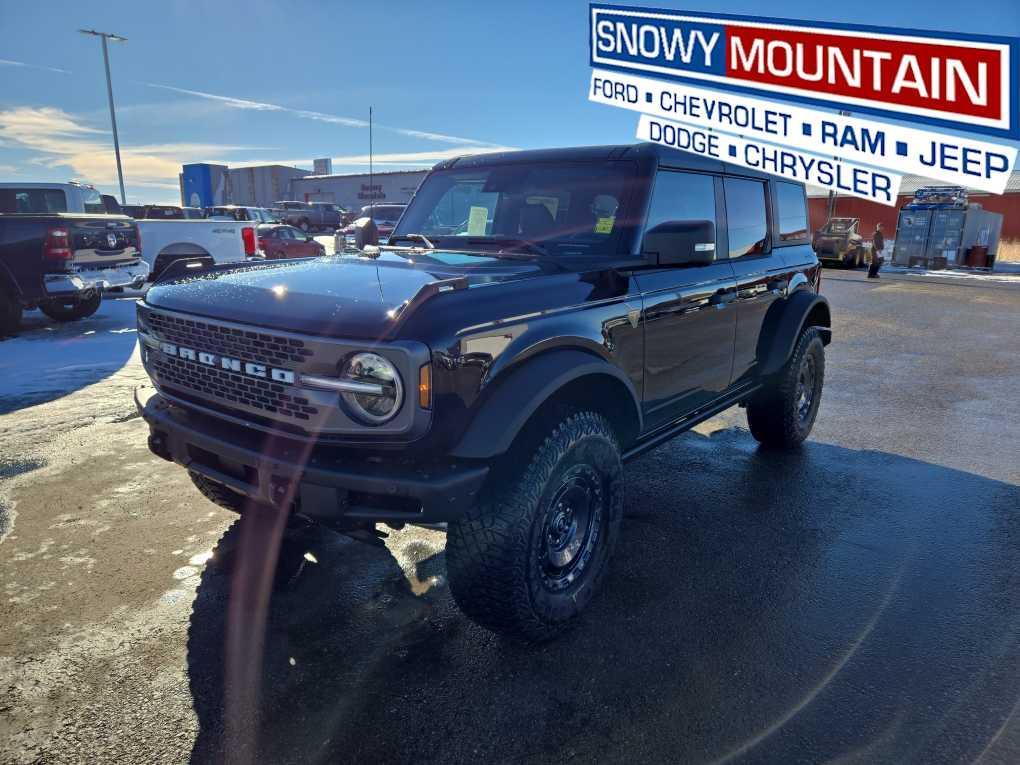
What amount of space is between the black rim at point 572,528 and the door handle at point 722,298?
1402 millimetres

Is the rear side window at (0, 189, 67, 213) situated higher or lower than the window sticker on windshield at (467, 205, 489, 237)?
higher

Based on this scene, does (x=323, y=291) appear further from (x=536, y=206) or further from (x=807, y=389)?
(x=807, y=389)

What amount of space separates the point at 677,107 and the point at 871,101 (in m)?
2.19

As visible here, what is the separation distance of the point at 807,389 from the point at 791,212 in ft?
4.41

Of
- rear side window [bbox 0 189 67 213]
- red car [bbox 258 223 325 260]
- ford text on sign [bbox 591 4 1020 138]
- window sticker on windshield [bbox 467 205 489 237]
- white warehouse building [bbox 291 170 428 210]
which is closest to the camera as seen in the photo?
window sticker on windshield [bbox 467 205 489 237]

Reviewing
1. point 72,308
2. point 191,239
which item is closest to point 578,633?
point 72,308

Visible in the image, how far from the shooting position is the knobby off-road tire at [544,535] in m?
2.46

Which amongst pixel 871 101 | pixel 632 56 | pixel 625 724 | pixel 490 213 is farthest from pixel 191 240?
pixel 625 724

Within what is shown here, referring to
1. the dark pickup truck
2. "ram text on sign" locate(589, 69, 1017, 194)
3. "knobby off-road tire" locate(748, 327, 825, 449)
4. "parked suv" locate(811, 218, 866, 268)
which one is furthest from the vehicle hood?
"parked suv" locate(811, 218, 866, 268)

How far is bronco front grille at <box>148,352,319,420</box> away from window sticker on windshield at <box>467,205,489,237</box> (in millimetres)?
1580

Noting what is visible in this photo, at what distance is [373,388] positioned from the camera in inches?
88.5

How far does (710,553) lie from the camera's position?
3533 millimetres

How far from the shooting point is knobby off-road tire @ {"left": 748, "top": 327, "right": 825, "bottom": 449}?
4762mm

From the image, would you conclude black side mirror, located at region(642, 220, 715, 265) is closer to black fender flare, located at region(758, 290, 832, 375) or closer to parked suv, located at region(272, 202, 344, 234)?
black fender flare, located at region(758, 290, 832, 375)
